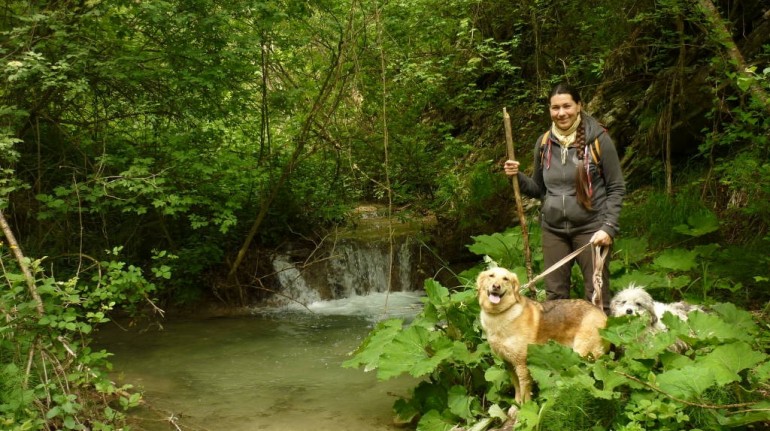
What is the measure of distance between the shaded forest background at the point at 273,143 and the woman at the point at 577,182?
1409 mm

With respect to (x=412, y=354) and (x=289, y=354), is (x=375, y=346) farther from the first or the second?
(x=289, y=354)

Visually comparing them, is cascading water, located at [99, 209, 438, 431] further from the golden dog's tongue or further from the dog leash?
the dog leash

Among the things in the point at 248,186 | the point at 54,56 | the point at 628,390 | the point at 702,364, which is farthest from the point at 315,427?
the point at 248,186

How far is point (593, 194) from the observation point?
4.16 meters

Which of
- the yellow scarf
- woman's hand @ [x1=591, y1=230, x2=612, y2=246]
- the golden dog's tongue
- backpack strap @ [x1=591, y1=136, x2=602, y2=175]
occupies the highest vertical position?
the yellow scarf

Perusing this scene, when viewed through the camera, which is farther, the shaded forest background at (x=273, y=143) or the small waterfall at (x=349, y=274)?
the small waterfall at (x=349, y=274)

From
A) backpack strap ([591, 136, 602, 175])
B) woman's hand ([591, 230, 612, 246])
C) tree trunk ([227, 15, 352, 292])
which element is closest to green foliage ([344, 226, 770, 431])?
woman's hand ([591, 230, 612, 246])

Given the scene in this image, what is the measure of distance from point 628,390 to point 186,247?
716 centimetres

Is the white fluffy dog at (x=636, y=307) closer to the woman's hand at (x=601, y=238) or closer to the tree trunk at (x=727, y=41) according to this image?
the woman's hand at (x=601, y=238)

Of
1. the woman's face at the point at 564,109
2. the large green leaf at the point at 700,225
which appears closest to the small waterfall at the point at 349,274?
the large green leaf at the point at 700,225

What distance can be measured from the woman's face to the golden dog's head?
3.66ft

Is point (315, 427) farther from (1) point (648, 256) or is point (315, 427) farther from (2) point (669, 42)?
(2) point (669, 42)

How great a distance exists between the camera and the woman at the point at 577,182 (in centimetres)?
410

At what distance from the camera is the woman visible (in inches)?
161
